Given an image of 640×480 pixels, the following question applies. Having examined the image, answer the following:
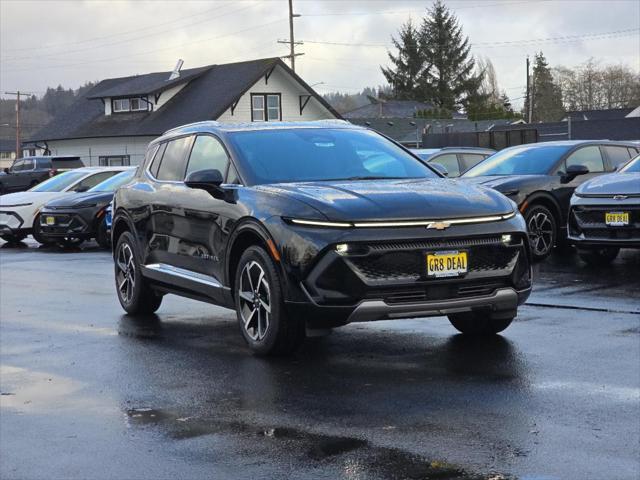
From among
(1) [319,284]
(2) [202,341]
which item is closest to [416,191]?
(1) [319,284]

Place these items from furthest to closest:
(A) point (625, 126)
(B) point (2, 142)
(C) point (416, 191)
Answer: (B) point (2, 142), (A) point (625, 126), (C) point (416, 191)

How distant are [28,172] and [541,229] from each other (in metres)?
36.7

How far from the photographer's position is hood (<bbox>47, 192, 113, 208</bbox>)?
2095 centimetres

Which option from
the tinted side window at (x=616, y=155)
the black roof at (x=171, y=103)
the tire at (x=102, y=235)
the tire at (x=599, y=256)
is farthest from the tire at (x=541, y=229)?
the black roof at (x=171, y=103)

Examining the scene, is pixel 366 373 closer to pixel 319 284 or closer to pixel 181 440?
pixel 319 284

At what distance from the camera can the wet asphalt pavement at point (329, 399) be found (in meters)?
5.32

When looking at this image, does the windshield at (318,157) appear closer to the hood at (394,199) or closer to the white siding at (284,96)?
the hood at (394,199)

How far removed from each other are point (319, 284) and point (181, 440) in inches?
73.8

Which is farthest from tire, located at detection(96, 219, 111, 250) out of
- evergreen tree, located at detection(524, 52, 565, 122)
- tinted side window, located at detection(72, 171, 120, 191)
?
evergreen tree, located at detection(524, 52, 565, 122)

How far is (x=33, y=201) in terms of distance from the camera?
75.0 ft

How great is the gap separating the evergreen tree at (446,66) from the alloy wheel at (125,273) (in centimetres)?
9188

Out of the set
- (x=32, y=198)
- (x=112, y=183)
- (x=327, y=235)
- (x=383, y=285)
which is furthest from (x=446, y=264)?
(x=32, y=198)

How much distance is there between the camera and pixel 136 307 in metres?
10.6

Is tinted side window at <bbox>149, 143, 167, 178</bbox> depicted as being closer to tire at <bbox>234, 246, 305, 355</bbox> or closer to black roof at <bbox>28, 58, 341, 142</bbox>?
tire at <bbox>234, 246, 305, 355</bbox>
